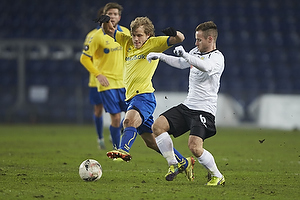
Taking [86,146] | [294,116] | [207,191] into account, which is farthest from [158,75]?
[207,191]

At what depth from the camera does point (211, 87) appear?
5270 mm

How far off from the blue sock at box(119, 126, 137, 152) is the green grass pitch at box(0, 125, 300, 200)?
364 millimetres

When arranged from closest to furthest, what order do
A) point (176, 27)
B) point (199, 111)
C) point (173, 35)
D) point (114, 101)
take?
point (199, 111)
point (173, 35)
point (114, 101)
point (176, 27)

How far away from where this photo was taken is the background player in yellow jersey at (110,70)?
823 centimetres

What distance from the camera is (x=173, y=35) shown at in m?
5.50

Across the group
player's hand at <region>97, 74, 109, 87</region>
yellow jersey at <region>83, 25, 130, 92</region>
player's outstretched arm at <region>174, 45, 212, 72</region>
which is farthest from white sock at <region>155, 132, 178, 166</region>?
yellow jersey at <region>83, 25, 130, 92</region>

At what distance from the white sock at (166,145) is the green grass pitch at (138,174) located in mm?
258

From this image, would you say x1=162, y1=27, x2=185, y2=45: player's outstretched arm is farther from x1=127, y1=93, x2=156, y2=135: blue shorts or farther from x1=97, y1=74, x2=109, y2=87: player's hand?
x1=97, y1=74, x2=109, y2=87: player's hand

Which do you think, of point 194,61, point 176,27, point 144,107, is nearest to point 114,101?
point 144,107

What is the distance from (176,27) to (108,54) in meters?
12.7

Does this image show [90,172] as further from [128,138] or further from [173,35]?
[173,35]

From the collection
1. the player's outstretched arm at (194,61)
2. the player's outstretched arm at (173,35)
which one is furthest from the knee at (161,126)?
the player's outstretched arm at (173,35)

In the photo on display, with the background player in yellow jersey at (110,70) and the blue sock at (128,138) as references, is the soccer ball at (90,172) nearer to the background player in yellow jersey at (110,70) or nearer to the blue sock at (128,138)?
the blue sock at (128,138)

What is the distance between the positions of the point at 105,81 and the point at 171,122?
289 centimetres
